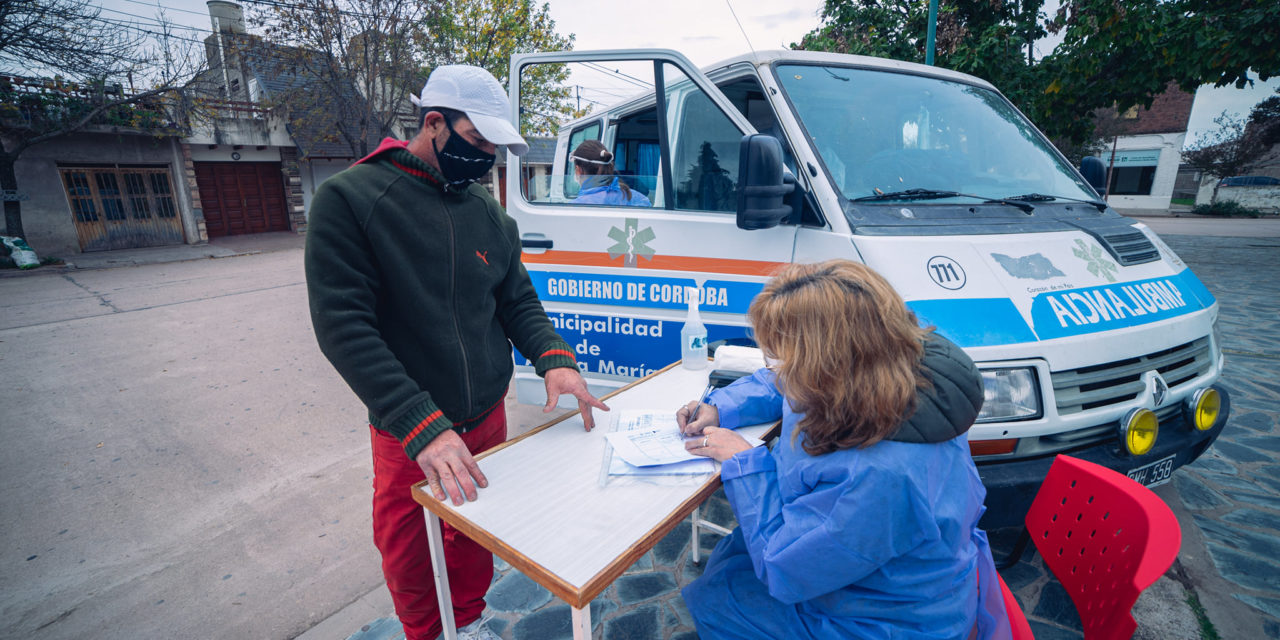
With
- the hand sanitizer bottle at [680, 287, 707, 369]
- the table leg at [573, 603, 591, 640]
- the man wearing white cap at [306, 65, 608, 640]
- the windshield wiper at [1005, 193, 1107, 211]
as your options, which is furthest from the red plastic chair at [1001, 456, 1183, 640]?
the windshield wiper at [1005, 193, 1107, 211]

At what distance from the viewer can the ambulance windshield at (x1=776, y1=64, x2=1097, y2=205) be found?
8.57 feet

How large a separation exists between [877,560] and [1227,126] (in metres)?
35.0

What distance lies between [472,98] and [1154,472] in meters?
2.85

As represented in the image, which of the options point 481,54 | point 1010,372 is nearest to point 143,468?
point 1010,372

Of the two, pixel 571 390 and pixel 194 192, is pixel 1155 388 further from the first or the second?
pixel 194 192

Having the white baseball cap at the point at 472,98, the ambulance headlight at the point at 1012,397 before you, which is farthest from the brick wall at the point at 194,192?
the ambulance headlight at the point at 1012,397

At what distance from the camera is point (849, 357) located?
4.06ft

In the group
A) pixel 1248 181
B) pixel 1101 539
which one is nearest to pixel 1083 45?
pixel 1101 539

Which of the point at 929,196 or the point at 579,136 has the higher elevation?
the point at 579,136

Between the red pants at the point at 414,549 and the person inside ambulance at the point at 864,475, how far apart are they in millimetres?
1044

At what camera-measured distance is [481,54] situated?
17469 mm

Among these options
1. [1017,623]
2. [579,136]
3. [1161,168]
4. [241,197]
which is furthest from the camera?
[1161,168]

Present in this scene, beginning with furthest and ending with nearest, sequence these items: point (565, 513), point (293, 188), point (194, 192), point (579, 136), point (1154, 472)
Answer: point (293, 188) < point (194, 192) < point (579, 136) < point (1154, 472) < point (565, 513)

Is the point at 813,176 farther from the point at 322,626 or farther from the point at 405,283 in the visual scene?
the point at 322,626
